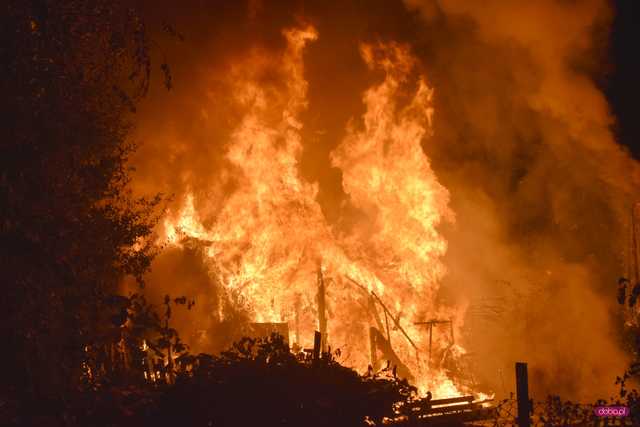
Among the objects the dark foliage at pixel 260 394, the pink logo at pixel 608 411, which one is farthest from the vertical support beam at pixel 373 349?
the dark foliage at pixel 260 394

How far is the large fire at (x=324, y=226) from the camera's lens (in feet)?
57.2

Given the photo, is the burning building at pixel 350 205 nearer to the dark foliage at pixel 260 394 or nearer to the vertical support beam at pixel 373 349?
the vertical support beam at pixel 373 349

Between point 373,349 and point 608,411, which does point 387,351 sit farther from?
point 608,411

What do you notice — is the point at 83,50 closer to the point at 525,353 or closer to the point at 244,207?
the point at 244,207

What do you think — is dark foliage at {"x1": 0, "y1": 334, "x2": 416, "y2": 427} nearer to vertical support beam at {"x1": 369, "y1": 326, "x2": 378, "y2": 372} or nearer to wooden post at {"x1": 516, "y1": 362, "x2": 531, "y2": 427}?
wooden post at {"x1": 516, "y1": 362, "x2": 531, "y2": 427}

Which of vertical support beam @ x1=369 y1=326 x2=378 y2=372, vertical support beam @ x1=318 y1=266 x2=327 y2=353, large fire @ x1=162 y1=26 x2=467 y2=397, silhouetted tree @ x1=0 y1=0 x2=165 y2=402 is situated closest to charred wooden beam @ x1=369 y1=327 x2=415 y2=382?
vertical support beam @ x1=369 y1=326 x2=378 y2=372

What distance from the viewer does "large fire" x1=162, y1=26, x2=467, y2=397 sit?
17438 millimetres

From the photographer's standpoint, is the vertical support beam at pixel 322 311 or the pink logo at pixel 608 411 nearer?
the pink logo at pixel 608 411

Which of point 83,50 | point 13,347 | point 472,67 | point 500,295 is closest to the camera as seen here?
point 13,347

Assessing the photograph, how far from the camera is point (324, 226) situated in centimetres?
1777

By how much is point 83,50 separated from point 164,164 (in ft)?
40.2

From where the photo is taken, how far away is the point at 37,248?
4391mm

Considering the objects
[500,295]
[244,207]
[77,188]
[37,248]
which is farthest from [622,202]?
[37,248]

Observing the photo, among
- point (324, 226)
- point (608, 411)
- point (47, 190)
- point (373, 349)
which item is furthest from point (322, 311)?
point (47, 190)
